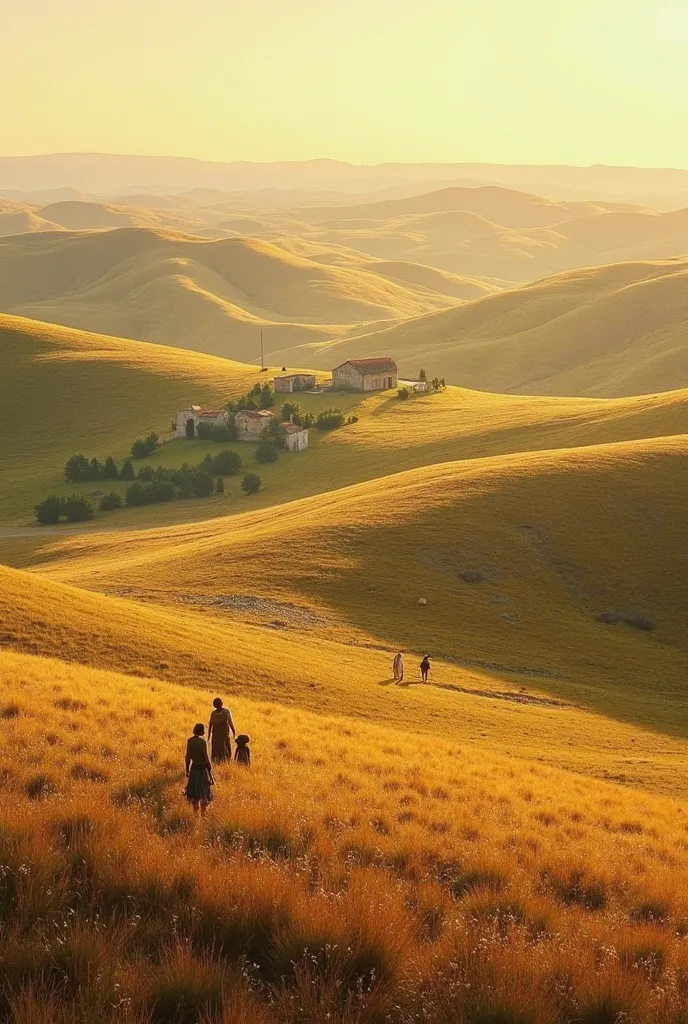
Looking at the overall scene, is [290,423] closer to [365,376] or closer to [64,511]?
[365,376]

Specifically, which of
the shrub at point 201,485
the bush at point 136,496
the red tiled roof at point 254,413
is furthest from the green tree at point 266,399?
the bush at point 136,496

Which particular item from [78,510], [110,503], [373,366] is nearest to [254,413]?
[373,366]

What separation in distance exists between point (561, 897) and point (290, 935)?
6.26m

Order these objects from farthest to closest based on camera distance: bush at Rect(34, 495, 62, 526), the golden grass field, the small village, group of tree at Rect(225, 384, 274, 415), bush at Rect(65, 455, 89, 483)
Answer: group of tree at Rect(225, 384, 274, 415)
the small village
bush at Rect(65, 455, 89, 483)
bush at Rect(34, 495, 62, 526)
the golden grass field

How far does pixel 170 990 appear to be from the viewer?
29.0ft

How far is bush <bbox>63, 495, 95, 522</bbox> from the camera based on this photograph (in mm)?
126125

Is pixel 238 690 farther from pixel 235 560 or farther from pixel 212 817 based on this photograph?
pixel 235 560

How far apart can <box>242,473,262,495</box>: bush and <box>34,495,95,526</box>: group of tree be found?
66.6 feet

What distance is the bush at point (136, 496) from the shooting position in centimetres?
13325

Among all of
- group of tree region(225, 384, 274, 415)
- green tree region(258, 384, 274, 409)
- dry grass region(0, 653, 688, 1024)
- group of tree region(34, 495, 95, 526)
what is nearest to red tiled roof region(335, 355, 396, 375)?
green tree region(258, 384, 274, 409)

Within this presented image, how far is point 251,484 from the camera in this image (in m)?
133

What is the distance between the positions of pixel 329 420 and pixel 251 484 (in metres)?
28.3

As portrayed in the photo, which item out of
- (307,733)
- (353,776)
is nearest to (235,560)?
(307,733)

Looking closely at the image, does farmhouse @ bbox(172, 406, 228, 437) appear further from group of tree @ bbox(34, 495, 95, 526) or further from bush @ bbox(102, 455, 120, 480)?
group of tree @ bbox(34, 495, 95, 526)
